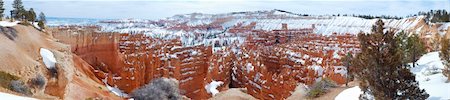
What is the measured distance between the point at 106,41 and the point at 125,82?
5.81 m

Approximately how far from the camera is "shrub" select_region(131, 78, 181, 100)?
90.2 ft

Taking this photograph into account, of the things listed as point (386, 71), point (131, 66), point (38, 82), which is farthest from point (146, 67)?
point (386, 71)

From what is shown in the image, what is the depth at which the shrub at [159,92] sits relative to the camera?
27484 mm

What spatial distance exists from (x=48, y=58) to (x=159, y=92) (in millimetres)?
7412

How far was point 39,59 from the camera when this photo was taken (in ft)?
70.9

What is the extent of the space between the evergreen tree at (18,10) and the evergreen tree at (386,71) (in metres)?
31.4

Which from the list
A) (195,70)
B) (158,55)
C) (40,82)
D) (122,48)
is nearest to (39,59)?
(40,82)

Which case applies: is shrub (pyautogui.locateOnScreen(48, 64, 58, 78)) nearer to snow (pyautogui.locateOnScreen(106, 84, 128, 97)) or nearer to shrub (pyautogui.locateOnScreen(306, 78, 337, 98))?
snow (pyautogui.locateOnScreen(106, 84, 128, 97))

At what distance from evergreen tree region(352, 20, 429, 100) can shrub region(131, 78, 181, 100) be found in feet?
59.0

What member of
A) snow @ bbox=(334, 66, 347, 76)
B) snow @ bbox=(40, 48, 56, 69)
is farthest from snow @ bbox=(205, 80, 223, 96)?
snow @ bbox=(40, 48, 56, 69)

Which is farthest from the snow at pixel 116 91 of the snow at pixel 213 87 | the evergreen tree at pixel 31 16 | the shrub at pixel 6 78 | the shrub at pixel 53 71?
the shrub at pixel 6 78

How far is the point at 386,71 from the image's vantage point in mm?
10758

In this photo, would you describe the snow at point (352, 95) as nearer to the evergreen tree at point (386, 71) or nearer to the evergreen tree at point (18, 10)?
the evergreen tree at point (386, 71)

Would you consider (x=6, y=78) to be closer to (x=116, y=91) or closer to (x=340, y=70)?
(x=116, y=91)
